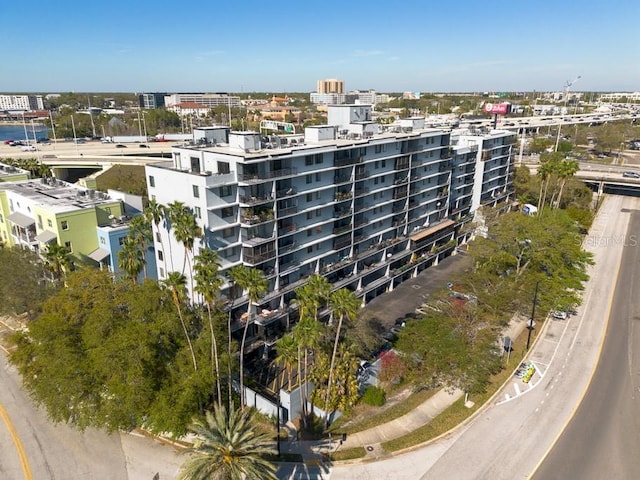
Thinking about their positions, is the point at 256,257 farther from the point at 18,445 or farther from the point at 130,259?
the point at 18,445

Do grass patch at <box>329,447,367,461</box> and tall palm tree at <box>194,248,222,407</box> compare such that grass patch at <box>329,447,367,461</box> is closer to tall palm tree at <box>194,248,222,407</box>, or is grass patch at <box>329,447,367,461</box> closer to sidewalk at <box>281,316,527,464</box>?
sidewalk at <box>281,316,527,464</box>

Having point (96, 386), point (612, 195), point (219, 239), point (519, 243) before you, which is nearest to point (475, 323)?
point (519, 243)

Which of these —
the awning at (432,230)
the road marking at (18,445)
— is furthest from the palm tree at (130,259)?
the awning at (432,230)

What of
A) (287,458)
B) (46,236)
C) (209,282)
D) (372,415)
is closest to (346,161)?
(209,282)

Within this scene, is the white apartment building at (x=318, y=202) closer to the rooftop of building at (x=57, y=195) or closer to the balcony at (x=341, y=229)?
the balcony at (x=341, y=229)

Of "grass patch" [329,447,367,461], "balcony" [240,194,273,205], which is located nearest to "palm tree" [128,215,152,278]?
"balcony" [240,194,273,205]
